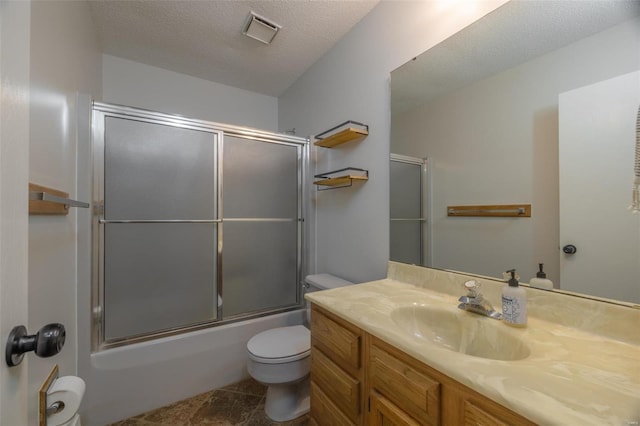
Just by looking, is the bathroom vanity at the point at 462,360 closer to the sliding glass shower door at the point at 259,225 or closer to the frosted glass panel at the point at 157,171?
the sliding glass shower door at the point at 259,225

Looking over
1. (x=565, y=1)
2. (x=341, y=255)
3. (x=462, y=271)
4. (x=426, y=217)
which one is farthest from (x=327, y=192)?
(x=565, y=1)

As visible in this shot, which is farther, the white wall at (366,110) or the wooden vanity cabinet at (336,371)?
the white wall at (366,110)

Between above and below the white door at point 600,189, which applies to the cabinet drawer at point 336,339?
below

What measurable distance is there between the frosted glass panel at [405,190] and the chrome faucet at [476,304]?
20.4 inches

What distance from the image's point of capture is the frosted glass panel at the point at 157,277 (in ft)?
5.20

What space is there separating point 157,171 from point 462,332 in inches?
75.9

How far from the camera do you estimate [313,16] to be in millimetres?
1776

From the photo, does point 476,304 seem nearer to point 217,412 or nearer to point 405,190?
point 405,190

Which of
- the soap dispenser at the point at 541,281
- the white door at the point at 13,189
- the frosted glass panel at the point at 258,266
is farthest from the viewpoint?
the frosted glass panel at the point at 258,266

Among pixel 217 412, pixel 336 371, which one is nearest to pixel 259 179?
pixel 336 371

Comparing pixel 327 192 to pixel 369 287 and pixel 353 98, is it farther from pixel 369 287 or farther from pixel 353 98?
pixel 369 287

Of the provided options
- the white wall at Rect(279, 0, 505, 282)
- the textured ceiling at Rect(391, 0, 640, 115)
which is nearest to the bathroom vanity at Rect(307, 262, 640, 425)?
the white wall at Rect(279, 0, 505, 282)

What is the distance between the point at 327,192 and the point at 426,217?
3.01ft

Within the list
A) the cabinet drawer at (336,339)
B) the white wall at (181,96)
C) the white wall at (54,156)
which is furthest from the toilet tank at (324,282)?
the white wall at (181,96)
